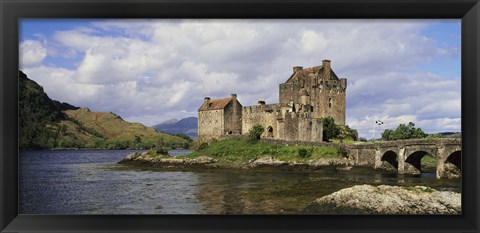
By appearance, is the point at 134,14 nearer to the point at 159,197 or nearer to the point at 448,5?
the point at 448,5

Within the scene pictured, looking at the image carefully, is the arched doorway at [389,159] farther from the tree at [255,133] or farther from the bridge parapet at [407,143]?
the tree at [255,133]

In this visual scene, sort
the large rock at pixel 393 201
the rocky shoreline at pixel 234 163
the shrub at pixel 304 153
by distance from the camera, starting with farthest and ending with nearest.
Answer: the shrub at pixel 304 153 < the rocky shoreline at pixel 234 163 < the large rock at pixel 393 201

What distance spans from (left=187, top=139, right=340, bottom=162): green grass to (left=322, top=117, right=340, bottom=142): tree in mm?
2052

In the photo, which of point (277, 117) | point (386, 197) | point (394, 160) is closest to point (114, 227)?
point (386, 197)

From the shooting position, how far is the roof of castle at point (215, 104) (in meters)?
30.3

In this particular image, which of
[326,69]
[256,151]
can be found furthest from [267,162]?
[326,69]

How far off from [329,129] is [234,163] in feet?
18.0

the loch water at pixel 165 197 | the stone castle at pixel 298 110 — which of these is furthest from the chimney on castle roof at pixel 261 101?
the loch water at pixel 165 197

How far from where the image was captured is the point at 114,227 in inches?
186

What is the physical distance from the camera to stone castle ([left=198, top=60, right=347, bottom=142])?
84.8 ft

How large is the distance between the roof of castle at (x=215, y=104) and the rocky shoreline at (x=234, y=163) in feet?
16.4

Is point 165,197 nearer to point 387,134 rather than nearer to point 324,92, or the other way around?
point 387,134

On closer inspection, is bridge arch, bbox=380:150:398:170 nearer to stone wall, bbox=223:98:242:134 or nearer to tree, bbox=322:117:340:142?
tree, bbox=322:117:340:142

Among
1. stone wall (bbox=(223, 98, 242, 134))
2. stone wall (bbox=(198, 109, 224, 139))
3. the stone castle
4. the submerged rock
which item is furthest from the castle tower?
stone wall (bbox=(198, 109, 224, 139))
